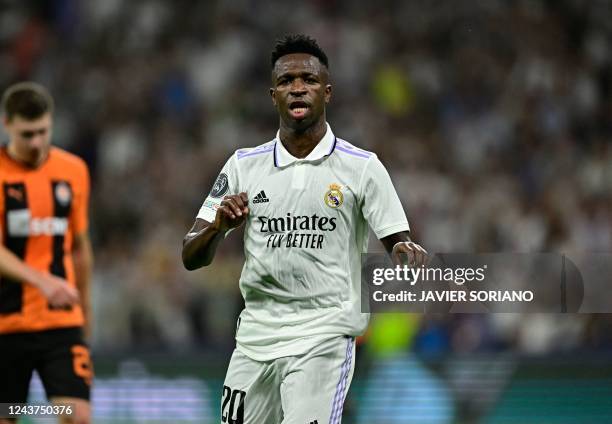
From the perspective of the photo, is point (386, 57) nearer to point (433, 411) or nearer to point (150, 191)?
point (150, 191)

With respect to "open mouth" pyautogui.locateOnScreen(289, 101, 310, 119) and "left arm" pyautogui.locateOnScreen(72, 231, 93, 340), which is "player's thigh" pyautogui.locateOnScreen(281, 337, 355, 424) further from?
"left arm" pyautogui.locateOnScreen(72, 231, 93, 340)

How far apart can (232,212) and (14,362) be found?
81.3 inches

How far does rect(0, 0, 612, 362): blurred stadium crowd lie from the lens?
11.3 meters

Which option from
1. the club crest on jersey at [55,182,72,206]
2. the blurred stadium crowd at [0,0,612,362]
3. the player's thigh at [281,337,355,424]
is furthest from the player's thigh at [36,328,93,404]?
the blurred stadium crowd at [0,0,612,362]

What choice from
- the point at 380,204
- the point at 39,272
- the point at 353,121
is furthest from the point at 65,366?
the point at 353,121

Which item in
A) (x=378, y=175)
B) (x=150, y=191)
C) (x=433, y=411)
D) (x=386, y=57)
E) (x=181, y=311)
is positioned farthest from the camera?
(x=386, y=57)

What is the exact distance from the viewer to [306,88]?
487 cm

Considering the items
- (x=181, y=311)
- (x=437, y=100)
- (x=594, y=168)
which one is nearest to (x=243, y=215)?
(x=181, y=311)

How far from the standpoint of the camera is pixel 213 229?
472cm

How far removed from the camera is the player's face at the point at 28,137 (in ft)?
19.9

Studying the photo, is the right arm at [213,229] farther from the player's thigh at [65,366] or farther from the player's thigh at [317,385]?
the player's thigh at [65,366]

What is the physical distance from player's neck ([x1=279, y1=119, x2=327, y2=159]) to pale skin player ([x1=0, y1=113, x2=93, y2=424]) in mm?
1346

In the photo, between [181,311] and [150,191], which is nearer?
[181,311]

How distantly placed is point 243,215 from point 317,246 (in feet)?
1.25
